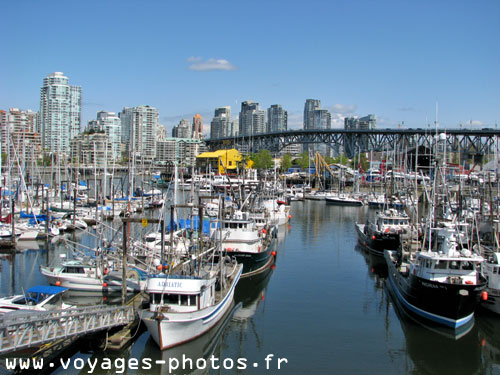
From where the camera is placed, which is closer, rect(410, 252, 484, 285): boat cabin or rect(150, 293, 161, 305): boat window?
rect(150, 293, 161, 305): boat window

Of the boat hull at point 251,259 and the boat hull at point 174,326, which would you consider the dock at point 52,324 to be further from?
the boat hull at point 251,259

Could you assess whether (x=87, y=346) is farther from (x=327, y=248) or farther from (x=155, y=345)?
(x=327, y=248)

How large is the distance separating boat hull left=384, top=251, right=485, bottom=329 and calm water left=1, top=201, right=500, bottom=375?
0.90 metres

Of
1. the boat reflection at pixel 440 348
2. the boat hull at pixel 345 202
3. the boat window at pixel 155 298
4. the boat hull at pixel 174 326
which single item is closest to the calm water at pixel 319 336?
the boat reflection at pixel 440 348

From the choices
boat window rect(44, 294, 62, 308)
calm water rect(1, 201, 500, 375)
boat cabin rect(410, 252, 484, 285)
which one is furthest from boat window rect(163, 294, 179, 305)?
boat cabin rect(410, 252, 484, 285)

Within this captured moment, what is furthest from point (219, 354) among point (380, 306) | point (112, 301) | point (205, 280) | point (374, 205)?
point (374, 205)

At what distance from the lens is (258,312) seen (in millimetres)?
31375

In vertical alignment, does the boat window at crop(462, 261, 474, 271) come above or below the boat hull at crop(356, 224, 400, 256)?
above

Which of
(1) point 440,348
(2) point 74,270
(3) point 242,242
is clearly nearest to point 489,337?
(1) point 440,348

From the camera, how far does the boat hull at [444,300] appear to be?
87.0ft

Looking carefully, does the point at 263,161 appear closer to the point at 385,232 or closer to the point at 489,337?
the point at 385,232

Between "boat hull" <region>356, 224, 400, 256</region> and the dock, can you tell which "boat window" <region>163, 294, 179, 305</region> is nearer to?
the dock

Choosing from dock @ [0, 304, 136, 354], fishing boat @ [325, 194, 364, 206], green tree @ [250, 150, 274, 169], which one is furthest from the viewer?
green tree @ [250, 150, 274, 169]

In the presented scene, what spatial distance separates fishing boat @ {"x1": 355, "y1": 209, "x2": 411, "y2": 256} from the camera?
49812 millimetres
